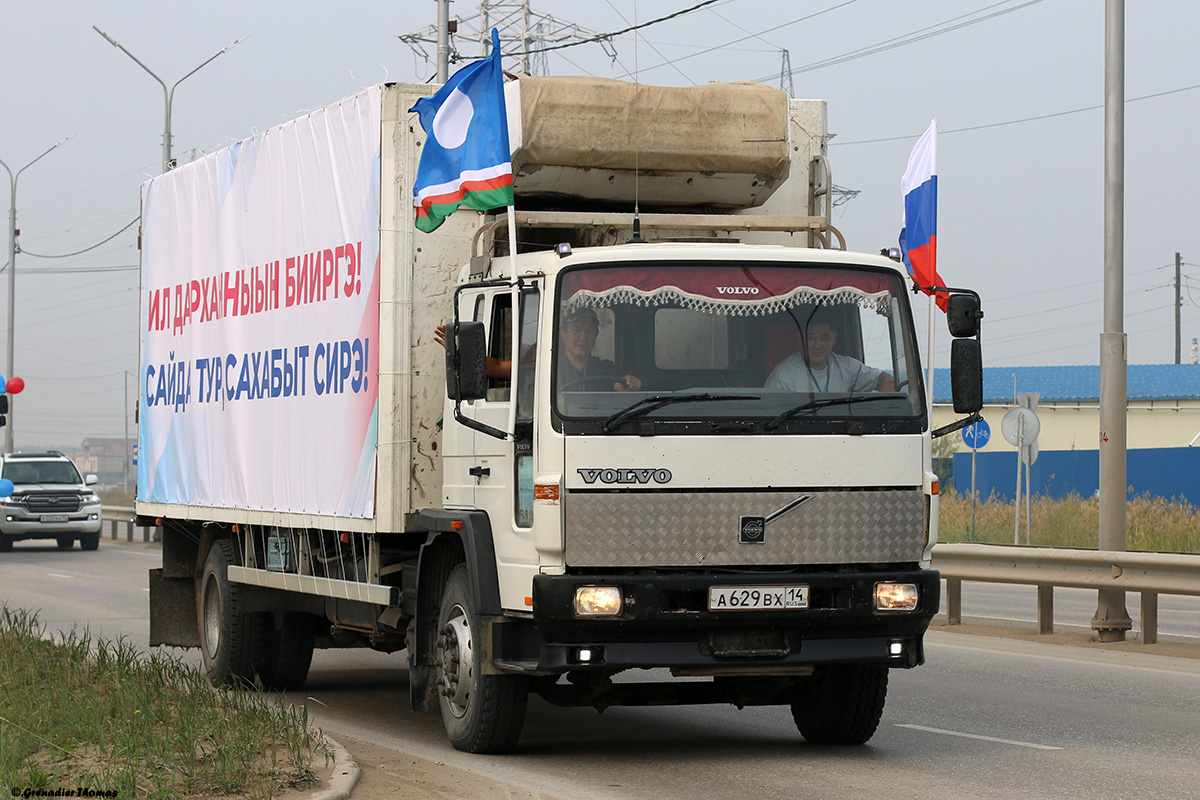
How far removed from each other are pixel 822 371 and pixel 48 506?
29445 mm

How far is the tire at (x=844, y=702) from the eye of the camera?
30.5 feet

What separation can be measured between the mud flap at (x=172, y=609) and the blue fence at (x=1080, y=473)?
27162 millimetres

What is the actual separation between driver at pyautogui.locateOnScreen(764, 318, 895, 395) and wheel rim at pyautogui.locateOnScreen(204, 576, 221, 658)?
5686mm

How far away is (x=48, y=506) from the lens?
3509 centimetres

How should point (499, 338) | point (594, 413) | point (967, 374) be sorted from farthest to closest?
point (499, 338) → point (967, 374) → point (594, 413)

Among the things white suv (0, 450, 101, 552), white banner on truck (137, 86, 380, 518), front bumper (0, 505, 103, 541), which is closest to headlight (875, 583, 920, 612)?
white banner on truck (137, 86, 380, 518)

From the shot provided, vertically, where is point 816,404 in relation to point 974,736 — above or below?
above

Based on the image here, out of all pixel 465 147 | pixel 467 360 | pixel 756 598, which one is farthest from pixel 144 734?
pixel 465 147

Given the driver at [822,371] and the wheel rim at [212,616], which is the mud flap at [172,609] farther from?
the driver at [822,371]

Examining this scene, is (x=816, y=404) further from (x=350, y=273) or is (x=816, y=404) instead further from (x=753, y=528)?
(x=350, y=273)

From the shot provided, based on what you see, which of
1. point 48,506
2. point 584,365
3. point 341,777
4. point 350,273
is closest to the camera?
point 341,777

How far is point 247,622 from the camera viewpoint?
12141 millimetres

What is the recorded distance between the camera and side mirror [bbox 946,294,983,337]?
8633 mm

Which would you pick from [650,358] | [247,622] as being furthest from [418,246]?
[247,622]
